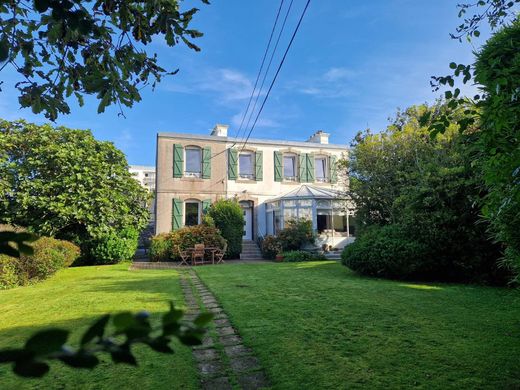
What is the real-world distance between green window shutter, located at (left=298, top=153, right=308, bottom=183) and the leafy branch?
1956 centimetres

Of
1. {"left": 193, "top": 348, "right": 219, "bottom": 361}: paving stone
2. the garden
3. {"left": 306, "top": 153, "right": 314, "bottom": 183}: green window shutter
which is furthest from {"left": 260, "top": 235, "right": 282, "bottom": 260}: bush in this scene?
{"left": 193, "top": 348, "right": 219, "bottom": 361}: paving stone

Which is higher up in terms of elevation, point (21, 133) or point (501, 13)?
point (21, 133)

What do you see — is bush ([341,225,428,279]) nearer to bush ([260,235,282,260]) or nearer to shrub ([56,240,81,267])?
A: bush ([260,235,282,260])

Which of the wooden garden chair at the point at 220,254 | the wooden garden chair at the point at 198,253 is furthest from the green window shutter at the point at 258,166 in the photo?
the wooden garden chair at the point at 198,253

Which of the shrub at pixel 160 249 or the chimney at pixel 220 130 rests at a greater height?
the chimney at pixel 220 130

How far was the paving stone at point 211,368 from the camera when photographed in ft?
10.3

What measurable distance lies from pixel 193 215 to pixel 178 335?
60.0 ft

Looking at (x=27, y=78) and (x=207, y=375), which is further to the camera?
(x=207, y=375)

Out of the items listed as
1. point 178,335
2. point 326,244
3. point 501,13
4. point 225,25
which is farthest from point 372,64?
point 326,244

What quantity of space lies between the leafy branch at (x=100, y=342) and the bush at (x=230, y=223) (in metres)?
15.5

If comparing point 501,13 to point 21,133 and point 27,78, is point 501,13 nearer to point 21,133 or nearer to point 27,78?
point 27,78

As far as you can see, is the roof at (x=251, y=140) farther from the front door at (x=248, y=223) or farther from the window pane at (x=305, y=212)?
the window pane at (x=305, y=212)

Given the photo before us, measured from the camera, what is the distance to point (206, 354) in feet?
11.7

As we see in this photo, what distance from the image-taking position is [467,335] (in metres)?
3.94
